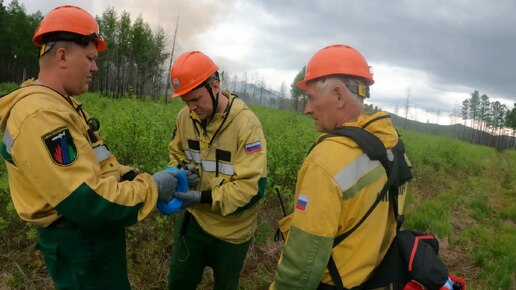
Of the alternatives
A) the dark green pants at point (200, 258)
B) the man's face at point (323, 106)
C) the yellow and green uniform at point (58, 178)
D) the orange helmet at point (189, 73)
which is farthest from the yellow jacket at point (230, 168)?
the man's face at point (323, 106)

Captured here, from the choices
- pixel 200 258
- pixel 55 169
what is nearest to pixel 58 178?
pixel 55 169

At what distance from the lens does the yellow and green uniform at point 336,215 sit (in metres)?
1.54

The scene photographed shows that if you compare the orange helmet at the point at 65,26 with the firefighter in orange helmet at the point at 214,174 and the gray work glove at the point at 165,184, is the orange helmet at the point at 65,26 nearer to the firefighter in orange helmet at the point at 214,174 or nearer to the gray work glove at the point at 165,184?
the firefighter in orange helmet at the point at 214,174

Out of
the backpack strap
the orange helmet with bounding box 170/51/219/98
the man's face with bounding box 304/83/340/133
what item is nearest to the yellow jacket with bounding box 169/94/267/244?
the orange helmet with bounding box 170/51/219/98

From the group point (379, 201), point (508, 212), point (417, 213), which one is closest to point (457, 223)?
point (417, 213)

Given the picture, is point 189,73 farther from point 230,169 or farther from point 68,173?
point 68,173

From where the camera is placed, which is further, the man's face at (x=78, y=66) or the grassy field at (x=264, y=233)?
the grassy field at (x=264, y=233)

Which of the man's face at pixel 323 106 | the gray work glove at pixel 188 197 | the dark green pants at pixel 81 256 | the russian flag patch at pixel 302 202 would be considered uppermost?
the man's face at pixel 323 106

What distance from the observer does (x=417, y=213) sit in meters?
6.64

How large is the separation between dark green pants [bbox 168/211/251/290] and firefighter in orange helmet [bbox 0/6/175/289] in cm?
79

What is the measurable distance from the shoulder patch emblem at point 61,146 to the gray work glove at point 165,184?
54 cm

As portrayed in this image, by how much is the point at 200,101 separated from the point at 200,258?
1.38 meters

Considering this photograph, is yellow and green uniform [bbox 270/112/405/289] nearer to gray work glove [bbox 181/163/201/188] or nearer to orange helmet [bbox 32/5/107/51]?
gray work glove [bbox 181/163/201/188]

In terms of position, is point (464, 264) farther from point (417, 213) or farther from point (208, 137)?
point (208, 137)
